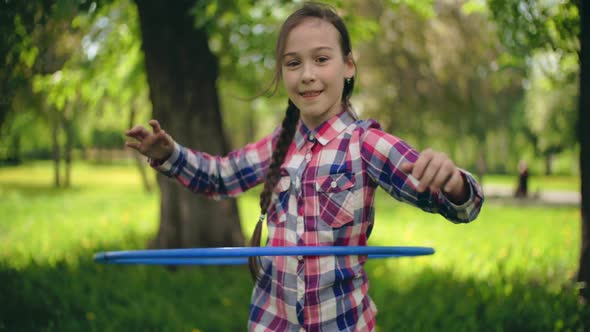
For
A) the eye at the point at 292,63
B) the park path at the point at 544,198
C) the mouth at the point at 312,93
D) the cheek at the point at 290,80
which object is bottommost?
the park path at the point at 544,198

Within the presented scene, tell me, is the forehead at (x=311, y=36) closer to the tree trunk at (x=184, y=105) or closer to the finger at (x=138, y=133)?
the finger at (x=138, y=133)

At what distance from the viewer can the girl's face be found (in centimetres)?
182

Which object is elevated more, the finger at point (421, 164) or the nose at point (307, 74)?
the nose at point (307, 74)

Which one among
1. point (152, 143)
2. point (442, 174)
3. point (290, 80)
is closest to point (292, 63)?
point (290, 80)

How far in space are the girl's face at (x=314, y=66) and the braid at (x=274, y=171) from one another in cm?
23

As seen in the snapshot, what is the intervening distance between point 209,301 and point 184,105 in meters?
2.05

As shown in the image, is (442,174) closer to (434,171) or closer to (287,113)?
(434,171)

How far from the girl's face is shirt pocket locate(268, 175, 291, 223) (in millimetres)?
301

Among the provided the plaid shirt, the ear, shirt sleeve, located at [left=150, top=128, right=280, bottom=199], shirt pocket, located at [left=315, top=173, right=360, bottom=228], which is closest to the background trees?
shirt sleeve, located at [left=150, top=128, right=280, bottom=199]

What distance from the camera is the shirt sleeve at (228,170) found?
216 cm

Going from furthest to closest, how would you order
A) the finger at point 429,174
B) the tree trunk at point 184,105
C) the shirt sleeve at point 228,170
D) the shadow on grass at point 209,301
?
the tree trunk at point 184,105 < the shadow on grass at point 209,301 < the shirt sleeve at point 228,170 < the finger at point 429,174

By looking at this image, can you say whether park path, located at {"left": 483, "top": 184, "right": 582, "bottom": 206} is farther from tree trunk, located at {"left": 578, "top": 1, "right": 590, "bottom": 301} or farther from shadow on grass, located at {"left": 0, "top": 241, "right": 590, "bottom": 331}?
tree trunk, located at {"left": 578, "top": 1, "right": 590, "bottom": 301}

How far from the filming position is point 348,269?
1.82 meters

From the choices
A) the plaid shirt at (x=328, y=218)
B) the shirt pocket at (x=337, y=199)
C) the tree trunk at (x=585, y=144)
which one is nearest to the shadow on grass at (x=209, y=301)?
the tree trunk at (x=585, y=144)
